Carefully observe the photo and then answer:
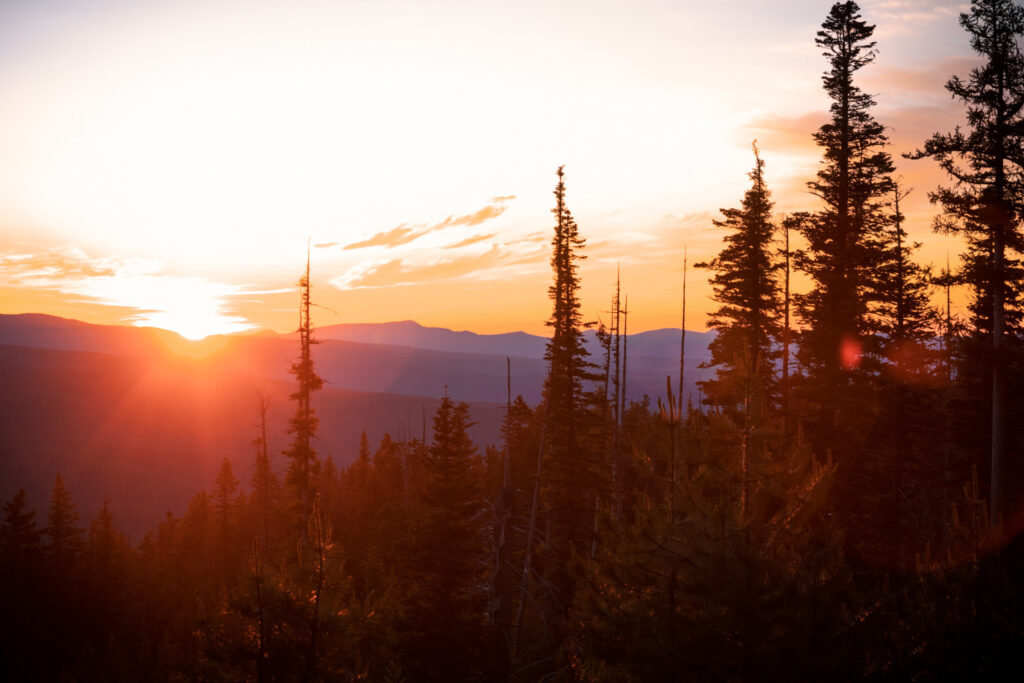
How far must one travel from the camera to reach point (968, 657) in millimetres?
10625

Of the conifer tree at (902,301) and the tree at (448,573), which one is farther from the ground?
the conifer tree at (902,301)

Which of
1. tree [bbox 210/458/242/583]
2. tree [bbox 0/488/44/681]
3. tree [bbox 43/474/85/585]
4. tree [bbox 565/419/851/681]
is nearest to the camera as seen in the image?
tree [bbox 565/419/851/681]

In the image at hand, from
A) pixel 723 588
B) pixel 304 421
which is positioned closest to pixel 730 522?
pixel 723 588

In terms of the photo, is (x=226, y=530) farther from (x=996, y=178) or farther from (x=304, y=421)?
(x=996, y=178)

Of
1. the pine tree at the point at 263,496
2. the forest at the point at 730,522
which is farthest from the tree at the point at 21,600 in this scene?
the pine tree at the point at 263,496

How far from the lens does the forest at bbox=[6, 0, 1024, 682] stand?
1077cm

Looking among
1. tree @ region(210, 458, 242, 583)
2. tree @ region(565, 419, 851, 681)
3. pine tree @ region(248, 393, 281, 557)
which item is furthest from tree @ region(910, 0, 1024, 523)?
tree @ region(210, 458, 242, 583)

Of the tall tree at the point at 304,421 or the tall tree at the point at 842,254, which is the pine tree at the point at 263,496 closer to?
the tall tree at the point at 304,421

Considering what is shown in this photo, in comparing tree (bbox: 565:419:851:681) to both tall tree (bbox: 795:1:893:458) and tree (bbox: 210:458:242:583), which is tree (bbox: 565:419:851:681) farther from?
tree (bbox: 210:458:242:583)

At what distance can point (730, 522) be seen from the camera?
10.6 meters

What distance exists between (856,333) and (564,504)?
15.4m

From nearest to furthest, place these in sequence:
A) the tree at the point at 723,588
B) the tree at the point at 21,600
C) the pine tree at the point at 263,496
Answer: the tree at the point at 723,588
the tree at the point at 21,600
the pine tree at the point at 263,496

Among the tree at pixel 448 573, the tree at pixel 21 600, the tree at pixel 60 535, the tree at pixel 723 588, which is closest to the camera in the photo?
the tree at pixel 723 588

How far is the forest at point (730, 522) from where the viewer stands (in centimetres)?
1077
